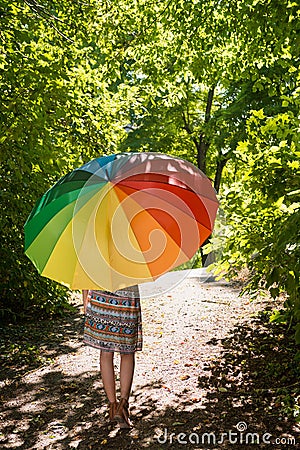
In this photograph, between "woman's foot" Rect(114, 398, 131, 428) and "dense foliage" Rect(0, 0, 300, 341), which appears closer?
"woman's foot" Rect(114, 398, 131, 428)

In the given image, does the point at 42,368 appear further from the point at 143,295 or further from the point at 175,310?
the point at 175,310

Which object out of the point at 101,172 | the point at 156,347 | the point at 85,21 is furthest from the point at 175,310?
the point at 101,172

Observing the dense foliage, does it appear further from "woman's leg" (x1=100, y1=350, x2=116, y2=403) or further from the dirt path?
"woman's leg" (x1=100, y1=350, x2=116, y2=403)

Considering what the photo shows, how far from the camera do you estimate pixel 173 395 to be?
15.1ft

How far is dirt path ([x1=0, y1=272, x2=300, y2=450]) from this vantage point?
3773 mm

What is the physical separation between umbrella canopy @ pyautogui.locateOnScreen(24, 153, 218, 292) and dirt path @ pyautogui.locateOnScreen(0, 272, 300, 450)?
1.21m

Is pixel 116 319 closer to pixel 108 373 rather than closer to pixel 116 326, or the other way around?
pixel 116 326

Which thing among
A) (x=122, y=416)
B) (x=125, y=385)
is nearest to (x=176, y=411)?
(x=122, y=416)

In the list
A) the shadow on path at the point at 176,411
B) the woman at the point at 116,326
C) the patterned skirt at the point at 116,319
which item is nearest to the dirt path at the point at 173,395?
the shadow on path at the point at 176,411

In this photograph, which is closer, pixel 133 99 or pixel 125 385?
pixel 125 385

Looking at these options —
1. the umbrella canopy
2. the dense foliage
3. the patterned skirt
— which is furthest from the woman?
the dense foliage

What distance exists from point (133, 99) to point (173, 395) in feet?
20.8

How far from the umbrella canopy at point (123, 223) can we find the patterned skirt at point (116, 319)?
0.37 meters

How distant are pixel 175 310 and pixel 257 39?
4.03 meters
